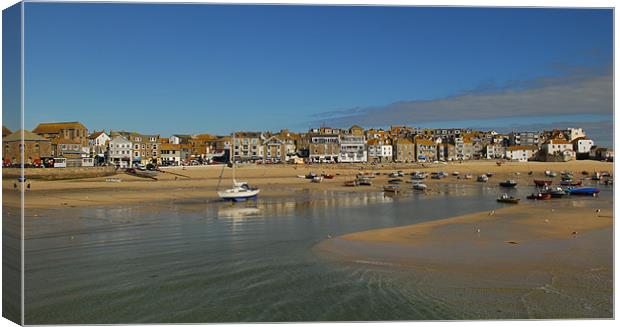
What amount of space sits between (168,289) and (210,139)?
47.0 metres

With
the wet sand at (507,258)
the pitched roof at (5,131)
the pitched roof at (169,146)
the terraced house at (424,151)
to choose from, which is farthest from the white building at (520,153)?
the pitched roof at (5,131)

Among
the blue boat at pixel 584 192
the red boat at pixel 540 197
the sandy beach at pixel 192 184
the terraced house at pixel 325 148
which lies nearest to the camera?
the sandy beach at pixel 192 184

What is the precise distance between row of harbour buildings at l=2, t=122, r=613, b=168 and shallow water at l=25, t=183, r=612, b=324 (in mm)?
21100

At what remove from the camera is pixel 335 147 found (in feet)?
174

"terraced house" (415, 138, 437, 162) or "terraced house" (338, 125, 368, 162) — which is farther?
"terraced house" (415, 138, 437, 162)

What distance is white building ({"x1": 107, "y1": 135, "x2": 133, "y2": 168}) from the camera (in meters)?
40.3

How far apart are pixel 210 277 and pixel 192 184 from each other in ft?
66.4

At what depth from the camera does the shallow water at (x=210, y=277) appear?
20.8 ft

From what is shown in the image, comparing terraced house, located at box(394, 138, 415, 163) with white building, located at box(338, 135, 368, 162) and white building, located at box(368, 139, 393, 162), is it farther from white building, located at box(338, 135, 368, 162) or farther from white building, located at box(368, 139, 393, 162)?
white building, located at box(338, 135, 368, 162)

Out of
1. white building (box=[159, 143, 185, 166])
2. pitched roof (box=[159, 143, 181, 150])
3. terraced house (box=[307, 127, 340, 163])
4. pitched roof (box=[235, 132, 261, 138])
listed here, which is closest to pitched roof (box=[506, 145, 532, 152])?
terraced house (box=[307, 127, 340, 163])

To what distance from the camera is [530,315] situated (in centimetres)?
625

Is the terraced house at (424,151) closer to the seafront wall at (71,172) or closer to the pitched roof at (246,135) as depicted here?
the pitched roof at (246,135)

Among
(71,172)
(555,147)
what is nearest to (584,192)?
(71,172)

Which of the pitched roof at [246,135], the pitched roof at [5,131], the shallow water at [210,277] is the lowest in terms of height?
the shallow water at [210,277]
